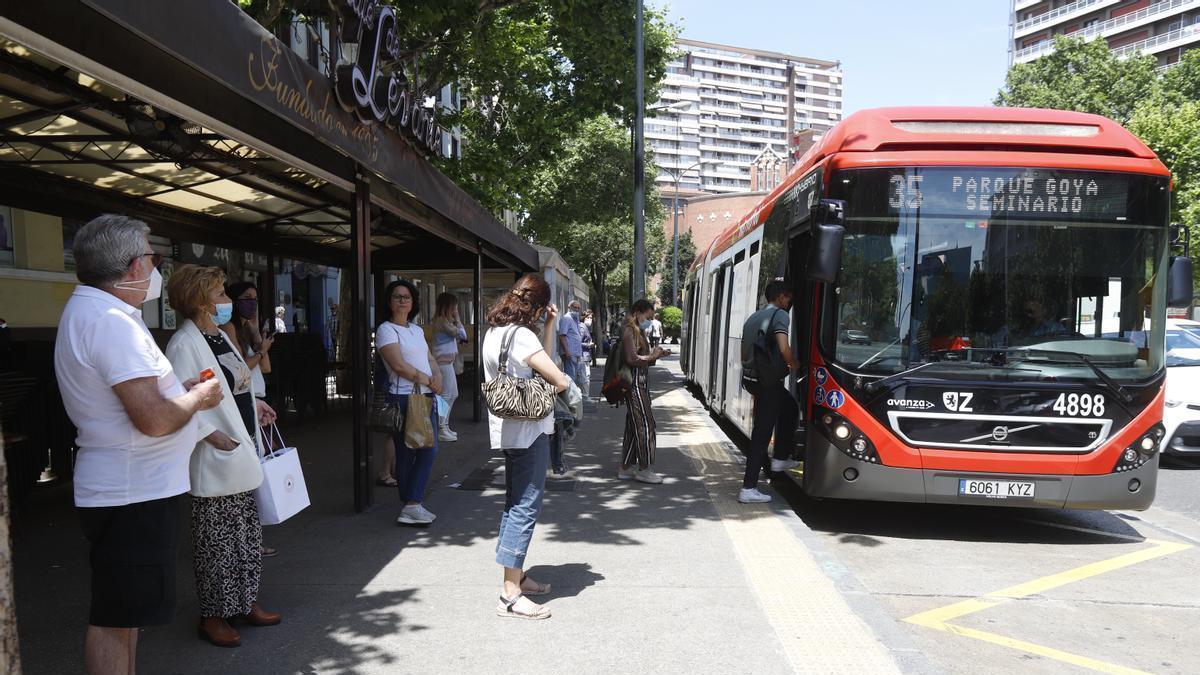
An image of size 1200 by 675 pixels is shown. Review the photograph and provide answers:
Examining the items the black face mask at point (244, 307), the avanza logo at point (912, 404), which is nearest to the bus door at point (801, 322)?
the avanza logo at point (912, 404)

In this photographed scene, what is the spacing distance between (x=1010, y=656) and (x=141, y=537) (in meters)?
3.75

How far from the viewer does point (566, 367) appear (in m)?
12.1

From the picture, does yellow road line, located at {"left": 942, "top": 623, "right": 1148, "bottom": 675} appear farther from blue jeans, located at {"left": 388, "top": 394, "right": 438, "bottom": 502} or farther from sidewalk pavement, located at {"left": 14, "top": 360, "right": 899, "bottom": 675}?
blue jeans, located at {"left": 388, "top": 394, "right": 438, "bottom": 502}

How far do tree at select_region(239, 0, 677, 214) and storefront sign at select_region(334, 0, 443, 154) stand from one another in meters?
4.26

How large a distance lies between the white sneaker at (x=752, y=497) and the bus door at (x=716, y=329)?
187 inches

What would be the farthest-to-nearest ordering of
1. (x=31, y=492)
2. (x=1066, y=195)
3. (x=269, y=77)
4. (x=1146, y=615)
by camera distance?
(x=31, y=492) → (x=1066, y=195) → (x=1146, y=615) → (x=269, y=77)

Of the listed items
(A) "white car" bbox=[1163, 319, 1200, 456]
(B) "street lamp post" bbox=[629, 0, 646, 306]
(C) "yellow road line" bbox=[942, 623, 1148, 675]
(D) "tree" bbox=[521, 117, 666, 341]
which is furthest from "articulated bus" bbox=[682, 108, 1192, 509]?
(D) "tree" bbox=[521, 117, 666, 341]

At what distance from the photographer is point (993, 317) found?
228 inches

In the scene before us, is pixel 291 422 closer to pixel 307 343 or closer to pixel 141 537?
pixel 307 343

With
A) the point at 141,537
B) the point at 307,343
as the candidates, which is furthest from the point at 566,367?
the point at 141,537

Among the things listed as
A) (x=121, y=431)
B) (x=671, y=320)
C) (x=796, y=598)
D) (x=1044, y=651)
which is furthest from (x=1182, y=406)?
(x=671, y=320)

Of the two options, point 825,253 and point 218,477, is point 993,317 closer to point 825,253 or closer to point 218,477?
point 825,253

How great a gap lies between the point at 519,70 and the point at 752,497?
40.7 feet

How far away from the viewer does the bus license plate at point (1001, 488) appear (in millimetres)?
5734
